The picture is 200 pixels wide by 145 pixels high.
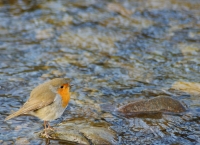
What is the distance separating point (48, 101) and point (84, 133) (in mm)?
569

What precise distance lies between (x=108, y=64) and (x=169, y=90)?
1.30m

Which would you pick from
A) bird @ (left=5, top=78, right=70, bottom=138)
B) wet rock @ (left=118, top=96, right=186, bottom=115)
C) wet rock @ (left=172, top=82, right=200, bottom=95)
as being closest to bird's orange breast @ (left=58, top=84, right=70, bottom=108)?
bird @ (left=5, top=78, right=70, bottom=138)

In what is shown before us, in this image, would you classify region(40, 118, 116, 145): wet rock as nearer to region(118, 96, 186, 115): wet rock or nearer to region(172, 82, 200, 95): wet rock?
region(118, 96, 186, 115): wet rock

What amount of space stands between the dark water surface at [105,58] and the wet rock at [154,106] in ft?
0.41

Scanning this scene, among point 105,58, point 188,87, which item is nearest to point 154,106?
point 188,87

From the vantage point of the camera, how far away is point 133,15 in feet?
31.7

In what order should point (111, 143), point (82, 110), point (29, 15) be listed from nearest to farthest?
point (111, 143)
point (82, 110)
point (29, 15)

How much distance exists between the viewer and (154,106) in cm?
613

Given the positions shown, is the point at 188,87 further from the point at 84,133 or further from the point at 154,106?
the point at 84,133

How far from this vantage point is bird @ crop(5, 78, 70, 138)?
5.27 meters

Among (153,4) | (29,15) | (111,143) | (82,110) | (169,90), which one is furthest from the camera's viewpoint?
(153,4)

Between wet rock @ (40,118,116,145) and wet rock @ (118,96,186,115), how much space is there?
0.53 m

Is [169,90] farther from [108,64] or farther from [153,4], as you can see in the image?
[153,4]

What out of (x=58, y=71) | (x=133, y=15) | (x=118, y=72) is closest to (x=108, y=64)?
(x=118, y=72)
